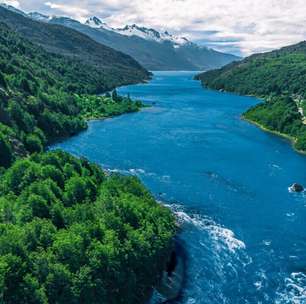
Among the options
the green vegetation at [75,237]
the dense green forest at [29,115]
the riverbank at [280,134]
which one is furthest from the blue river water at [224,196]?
the green vegetation at [75,237]

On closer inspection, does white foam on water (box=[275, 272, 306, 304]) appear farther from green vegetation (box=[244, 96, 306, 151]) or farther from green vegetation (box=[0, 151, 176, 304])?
green vegetation (box=[244, 96, 306, 151])

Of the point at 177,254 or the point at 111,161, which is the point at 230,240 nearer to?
the point at 177,254

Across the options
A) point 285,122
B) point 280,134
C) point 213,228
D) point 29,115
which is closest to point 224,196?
point 213,228

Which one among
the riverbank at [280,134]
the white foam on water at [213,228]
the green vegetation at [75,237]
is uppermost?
the green vegetation at [75,237]

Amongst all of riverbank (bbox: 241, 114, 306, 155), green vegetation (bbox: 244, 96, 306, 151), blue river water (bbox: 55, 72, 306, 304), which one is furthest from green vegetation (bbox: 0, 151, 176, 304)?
green vegetation (bbox: 244, 96, 306, 151)

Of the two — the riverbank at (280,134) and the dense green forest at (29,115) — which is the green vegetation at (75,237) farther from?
the riverbank at (280,134)

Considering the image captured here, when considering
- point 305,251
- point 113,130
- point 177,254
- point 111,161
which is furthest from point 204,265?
point 113,130

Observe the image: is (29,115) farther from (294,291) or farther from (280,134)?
(294,291)
